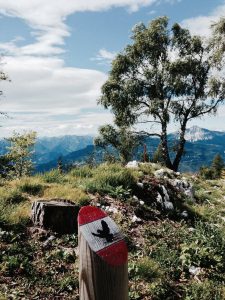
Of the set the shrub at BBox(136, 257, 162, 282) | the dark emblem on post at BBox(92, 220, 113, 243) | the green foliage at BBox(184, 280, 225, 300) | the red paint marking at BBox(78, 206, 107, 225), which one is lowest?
the green foliage at BBox(184, 280, 225, 300)

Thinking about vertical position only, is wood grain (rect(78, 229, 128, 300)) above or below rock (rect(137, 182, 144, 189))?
above

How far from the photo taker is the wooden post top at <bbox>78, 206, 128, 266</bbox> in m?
3.27

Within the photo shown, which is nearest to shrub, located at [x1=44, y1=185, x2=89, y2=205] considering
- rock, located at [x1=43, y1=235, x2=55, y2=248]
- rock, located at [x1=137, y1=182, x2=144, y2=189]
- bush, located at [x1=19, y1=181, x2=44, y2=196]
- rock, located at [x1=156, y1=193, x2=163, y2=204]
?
bush, located at [x1=19, y1=181, x2=44, y2=196]

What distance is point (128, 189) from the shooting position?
45.1 ft

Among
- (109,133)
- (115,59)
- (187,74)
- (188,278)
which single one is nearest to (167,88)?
(187,74)

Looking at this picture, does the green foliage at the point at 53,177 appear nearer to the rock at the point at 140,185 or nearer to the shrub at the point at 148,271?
the rock at the point at 140,185

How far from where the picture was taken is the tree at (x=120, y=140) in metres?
40.0

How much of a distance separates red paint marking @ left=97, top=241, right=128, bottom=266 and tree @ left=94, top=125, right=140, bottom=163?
1423 inches

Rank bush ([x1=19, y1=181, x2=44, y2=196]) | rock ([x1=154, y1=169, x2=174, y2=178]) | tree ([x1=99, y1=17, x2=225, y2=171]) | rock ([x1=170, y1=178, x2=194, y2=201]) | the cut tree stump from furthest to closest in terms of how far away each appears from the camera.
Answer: tree ([x1=99, y1=17, x2=225, y2=171]), rock ([x1=154, y1=169, x2=174, y2=178]), rock ([x1=170, y1=178, x2=194, y2=201]), bush ([x1=19, y1=181, x2=44, y2=196]), the cut tree stump

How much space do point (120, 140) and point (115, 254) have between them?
1543 inches

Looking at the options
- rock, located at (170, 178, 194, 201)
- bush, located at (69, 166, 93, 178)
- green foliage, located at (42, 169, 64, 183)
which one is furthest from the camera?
rock, located at (170, 178, 194, 201)

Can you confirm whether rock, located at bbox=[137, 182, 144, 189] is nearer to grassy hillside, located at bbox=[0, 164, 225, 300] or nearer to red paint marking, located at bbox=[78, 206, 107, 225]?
grassy hillside, located at bbox=[0, 164, 225, 300]

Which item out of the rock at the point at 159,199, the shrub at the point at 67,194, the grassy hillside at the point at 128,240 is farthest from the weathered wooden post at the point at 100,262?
the rock at the point at 159,199

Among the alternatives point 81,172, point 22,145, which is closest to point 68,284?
point 81,172
